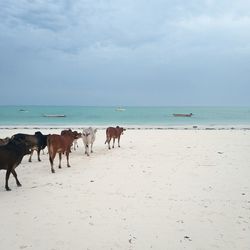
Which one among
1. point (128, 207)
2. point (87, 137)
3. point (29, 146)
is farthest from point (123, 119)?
point (128, 207)

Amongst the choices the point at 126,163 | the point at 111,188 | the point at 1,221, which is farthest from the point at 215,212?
the point at 126,163

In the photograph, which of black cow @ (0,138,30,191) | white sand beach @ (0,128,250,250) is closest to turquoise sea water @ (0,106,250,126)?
white sand beach @ (0,128,250,250)

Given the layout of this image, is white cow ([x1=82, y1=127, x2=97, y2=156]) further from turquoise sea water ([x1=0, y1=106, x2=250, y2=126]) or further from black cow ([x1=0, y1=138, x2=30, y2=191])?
turquoise sea water ([x1=0, y1=106, x2=250, y2=126])

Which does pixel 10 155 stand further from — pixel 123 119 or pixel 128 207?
pixel 123 119

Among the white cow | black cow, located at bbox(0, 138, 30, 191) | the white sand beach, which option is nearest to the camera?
the white sand beach

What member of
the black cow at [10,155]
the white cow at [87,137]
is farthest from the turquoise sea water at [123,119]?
the black cow at [10,155]

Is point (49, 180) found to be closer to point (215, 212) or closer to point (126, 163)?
point (126, 163)

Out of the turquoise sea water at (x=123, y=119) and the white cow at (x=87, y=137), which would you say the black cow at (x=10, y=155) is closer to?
the white cow at (x=87, y=137)

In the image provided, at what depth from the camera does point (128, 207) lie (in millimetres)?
6184

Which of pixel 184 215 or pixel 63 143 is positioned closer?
pixel 184 215

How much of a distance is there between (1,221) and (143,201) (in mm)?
2895

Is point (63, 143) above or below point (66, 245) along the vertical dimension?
above

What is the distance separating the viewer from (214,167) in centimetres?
1015

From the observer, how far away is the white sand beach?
15.8 ft
